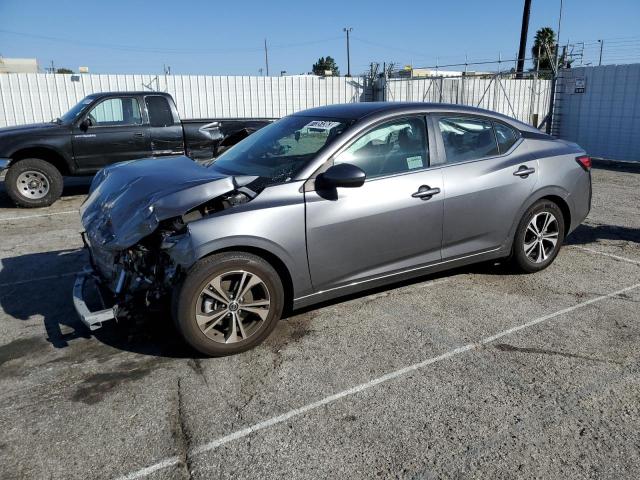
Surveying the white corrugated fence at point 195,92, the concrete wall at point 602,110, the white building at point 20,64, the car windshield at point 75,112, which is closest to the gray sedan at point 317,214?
the car windshield at point 75,112

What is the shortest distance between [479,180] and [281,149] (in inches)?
68.5

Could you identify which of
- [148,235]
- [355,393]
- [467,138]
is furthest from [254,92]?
[355,393]

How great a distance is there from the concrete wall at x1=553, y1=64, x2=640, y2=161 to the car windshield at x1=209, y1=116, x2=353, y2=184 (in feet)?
40.6

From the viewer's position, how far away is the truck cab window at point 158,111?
9.80 m

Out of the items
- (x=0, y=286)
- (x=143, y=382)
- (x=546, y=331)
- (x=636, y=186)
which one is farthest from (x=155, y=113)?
(x=636, y=186)

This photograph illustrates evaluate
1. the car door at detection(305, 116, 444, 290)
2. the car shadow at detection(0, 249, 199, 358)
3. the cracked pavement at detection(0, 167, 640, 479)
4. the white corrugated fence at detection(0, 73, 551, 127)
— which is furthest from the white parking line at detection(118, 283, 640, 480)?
the white corrugated fence at detection(0, 73, 551, 127)

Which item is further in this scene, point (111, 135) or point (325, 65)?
point (325, 65)

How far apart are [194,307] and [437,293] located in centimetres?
232

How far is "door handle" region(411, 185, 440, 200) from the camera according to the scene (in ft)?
14.0

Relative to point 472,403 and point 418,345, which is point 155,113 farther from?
point 472,403

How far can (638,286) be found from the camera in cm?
496

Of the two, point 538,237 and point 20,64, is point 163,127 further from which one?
point 20,64

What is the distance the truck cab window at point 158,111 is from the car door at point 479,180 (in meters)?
6.69

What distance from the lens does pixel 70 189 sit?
10883 millimetres
